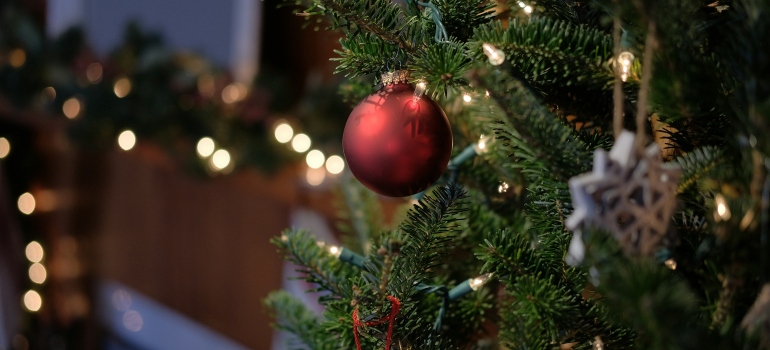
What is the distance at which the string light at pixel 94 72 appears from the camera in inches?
49.9

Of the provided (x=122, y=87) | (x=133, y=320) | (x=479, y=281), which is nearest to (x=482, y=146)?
(x=479, y=281)

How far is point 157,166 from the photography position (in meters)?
Answer: 1.50

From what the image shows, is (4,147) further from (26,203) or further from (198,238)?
(198,238)

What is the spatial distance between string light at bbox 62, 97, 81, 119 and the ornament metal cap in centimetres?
109

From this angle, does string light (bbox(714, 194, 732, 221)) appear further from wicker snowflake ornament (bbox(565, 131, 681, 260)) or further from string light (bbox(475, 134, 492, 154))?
string light (bbox(475, 134, 492, 154))

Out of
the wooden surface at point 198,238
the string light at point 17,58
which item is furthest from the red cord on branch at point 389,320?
the string light at point 17,58

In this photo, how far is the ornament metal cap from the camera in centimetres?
38

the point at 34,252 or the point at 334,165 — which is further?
the point at 34,252

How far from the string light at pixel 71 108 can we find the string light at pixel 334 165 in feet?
1.76

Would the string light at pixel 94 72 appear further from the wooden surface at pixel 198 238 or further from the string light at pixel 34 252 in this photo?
the string light at pixel 34 252

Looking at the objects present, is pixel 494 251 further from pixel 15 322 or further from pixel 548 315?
pixel 15 322

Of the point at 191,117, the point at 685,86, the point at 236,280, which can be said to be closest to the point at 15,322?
the point at 236,280

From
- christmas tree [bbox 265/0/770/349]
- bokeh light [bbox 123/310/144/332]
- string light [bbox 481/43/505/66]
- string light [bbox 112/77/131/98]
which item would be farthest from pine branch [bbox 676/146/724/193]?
bokeh light [bbox 123/310/144/332]

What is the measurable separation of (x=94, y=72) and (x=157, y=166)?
0.92ft
